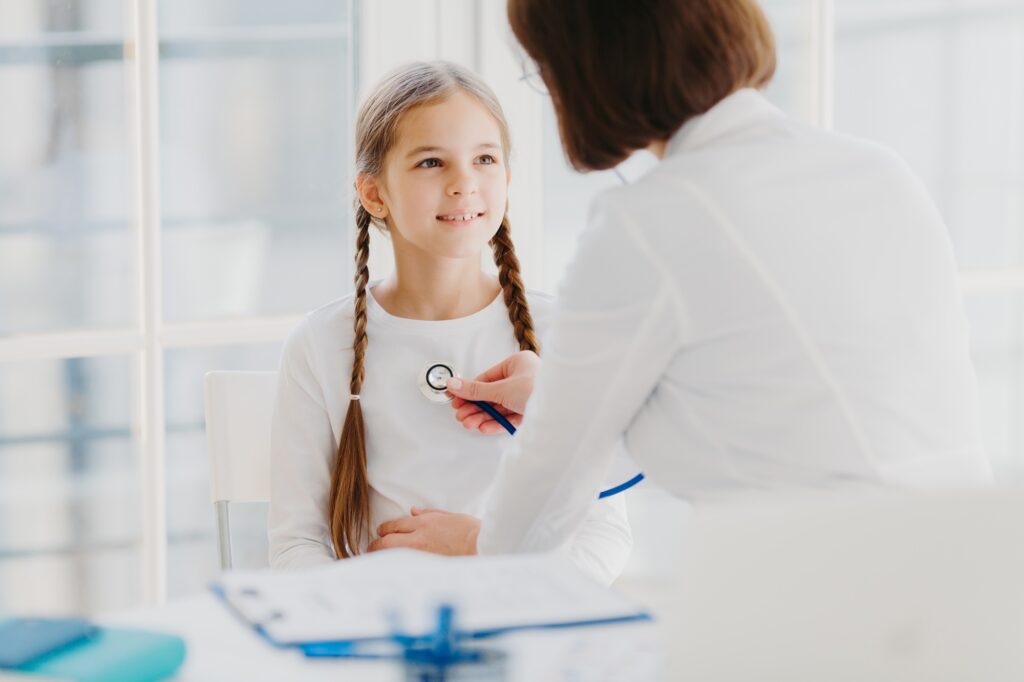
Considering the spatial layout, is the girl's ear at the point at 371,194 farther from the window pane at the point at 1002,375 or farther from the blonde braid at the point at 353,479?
the window pane at the point at 1002,375

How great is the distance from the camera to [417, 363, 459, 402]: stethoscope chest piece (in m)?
1.55

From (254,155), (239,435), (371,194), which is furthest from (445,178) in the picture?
(254,155)

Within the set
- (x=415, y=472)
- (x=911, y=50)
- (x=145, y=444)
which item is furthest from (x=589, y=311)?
(x=911, y=50)

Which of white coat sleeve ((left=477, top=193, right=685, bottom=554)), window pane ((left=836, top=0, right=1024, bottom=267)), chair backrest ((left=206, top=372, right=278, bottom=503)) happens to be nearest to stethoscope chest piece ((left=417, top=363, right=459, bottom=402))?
chair backrest ((left=206, top=372, right=278, bottom=503))

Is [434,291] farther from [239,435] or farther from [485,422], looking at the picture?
[239,435]

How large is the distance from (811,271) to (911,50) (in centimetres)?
197

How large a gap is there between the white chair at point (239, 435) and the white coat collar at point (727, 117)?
0.79m

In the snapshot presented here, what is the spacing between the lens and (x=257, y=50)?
2.09 meters

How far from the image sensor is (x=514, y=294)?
1.66 m

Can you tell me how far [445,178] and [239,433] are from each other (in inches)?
17.9

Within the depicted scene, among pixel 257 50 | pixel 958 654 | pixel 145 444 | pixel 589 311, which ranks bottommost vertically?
pixel 145 444

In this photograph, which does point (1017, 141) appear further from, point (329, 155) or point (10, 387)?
point (10, 387)

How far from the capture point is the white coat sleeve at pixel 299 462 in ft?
5.08

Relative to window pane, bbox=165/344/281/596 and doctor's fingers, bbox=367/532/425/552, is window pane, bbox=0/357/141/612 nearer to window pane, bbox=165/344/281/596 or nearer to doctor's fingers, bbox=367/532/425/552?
window pane, bbox=165/344/281/596
